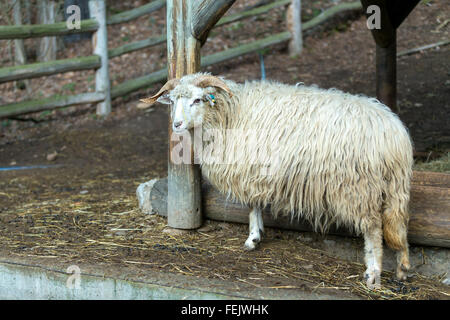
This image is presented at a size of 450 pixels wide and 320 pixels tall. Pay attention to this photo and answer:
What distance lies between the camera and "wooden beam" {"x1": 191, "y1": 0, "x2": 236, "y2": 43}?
417cm

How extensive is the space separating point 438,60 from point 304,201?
6.20 m

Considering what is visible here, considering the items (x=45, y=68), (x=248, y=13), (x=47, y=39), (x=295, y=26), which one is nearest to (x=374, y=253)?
(x=45, y=68)

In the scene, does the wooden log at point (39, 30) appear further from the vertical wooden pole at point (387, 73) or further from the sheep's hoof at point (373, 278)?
the sheep's hoof at point (373, 278)

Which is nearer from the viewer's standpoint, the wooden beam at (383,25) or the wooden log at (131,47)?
the wooden beam at (383,25)

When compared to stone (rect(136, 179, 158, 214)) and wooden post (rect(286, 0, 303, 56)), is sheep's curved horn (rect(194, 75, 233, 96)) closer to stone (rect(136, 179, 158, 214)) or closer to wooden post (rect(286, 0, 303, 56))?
stone (rect(136, 179, 158, 214))

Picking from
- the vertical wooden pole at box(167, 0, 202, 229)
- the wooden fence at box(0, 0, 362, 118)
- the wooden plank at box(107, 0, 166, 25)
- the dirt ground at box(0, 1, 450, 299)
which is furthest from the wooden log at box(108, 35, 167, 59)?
the vertical wooden pole at box(167, 0, 202, 229)

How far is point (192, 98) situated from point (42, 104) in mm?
4641

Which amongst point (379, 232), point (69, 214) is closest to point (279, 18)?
point (69, 214)

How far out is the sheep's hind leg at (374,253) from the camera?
375cm

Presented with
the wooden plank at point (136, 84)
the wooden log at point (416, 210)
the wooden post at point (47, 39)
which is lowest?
the wooden log at point (416, 210)

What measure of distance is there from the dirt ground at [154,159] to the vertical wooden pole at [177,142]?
17 centimetres

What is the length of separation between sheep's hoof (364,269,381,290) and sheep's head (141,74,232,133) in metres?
1.55

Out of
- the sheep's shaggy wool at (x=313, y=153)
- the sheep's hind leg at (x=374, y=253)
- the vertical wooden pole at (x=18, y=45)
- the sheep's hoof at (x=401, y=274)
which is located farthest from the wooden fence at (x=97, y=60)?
Result: the sheep's hoof at (x=401, y=274)
